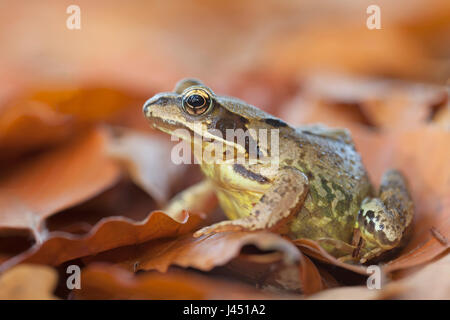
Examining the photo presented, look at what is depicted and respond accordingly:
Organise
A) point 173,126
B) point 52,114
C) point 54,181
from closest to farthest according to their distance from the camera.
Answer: point 173,126 < point 54,181 < point 52,114

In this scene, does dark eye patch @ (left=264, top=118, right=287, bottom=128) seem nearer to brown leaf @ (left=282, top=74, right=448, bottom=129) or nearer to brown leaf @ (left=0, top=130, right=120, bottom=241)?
brown leaf @ (left=0, top=130, right=120, bottom=241)

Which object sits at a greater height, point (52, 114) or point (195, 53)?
point (195, 53)

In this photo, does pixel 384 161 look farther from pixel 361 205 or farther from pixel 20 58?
pixel 20 58

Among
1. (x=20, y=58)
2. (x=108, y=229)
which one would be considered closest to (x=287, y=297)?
(x=108, y=229)

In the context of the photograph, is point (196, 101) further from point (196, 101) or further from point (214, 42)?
point (214, 42)

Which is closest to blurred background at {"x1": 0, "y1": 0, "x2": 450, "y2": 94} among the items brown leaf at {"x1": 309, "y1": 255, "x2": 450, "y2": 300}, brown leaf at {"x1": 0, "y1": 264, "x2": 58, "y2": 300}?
brown leaf at {"x1": 0, "y1": 264, "x2": 58, "y2": 300}

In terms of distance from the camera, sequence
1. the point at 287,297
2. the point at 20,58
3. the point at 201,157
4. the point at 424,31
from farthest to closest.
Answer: the point at 424,31 < the point at 20,58 < the point at 201,157 < the point at 287,297

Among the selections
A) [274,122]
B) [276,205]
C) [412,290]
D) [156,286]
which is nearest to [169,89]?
[274,122]
